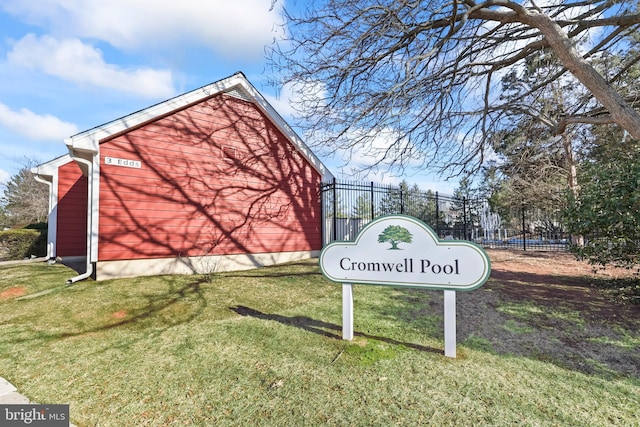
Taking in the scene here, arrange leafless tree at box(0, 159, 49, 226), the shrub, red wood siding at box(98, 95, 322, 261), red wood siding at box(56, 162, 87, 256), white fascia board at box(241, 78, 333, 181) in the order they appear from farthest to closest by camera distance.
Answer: leafless tree at box(0, 159, 49, 226) → the shrub → red wood siding at box(56, 162, 87, 256) → white fascia board at box(241, 78, 333, 181) → red wood siding at box(98, 95, 322, 261)

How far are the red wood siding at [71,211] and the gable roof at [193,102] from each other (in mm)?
6427

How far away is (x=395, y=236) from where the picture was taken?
3598mm

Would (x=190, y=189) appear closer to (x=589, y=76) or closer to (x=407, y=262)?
(x=407, y=262)

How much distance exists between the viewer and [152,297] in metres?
5.75

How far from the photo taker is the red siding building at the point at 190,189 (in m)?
7.14

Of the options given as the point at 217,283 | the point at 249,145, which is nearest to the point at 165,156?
the point at 249,145

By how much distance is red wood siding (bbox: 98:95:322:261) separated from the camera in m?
7.34

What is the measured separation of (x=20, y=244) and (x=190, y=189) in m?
12.0

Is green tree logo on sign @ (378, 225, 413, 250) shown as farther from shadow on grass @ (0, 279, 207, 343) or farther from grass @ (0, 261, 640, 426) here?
shadow on grass @ (0, 279, 207, 343)

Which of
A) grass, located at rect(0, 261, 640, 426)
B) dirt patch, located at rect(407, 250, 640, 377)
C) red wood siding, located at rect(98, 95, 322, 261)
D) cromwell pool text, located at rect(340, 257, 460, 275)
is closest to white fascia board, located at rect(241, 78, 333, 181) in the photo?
red wood siding, located at rect(98, 95, 322, 261)

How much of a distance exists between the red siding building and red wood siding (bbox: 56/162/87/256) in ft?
0.11

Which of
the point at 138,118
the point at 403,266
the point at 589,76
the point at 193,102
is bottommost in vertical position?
the point at 403,266

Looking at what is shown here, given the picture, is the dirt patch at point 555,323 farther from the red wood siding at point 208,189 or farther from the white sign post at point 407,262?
the red wood siding at point 208,189

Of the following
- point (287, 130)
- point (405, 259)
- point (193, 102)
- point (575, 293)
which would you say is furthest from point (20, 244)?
point (575, 293)
